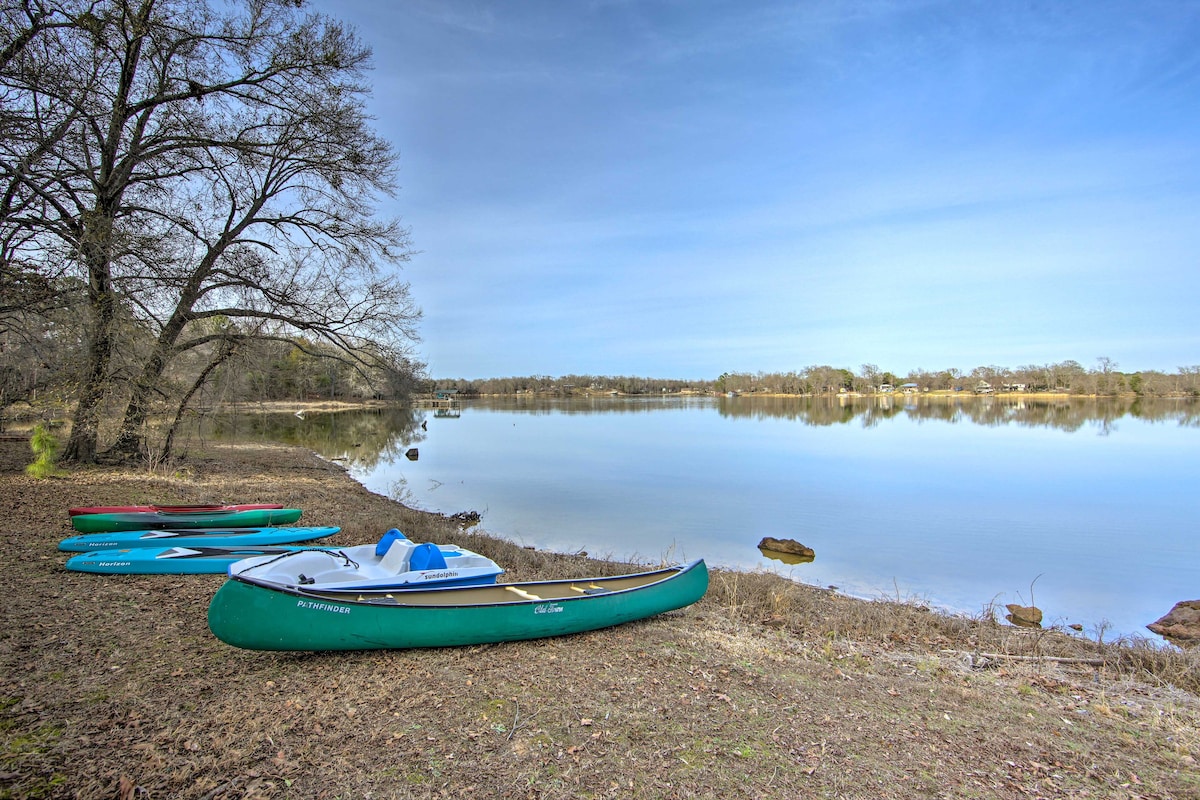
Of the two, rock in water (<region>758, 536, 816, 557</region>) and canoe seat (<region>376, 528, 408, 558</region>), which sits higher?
canoe seat (<region>376, 528, 408, 558</region>)

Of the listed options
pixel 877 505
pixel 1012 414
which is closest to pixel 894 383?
pixel 1012 414

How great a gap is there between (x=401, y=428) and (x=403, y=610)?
41.1m

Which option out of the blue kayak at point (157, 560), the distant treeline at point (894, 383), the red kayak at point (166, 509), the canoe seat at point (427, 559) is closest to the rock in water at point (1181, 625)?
the canoe seat at point (427, 559)

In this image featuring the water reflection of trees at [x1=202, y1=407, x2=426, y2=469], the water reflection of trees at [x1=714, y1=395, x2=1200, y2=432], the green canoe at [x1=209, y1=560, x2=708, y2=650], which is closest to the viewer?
the green canoe at [x1=209, y1=560, x2=708, y2=650]

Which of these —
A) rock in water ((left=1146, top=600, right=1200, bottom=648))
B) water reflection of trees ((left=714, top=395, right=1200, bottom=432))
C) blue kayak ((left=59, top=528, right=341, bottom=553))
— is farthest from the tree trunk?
water reflection of trees ((left=714, top=395, right=1200, bottom=432))

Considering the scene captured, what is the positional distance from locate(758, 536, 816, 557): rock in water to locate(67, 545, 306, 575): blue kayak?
8879 millimetres

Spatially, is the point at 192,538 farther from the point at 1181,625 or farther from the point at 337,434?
the point at 337,434

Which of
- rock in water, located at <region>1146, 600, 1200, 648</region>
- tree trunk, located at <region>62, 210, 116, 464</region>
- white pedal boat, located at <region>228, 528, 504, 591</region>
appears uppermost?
tree trunk, located at <region>62, 210, 116, 464</region>

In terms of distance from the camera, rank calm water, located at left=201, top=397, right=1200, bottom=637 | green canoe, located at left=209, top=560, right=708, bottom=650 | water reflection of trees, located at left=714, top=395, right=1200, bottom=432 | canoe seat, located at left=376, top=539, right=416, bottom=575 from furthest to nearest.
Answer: water reflection of trees, located at left=714, top=395, right=1200, bottom=432
calm water, located at left=201, top=397, right=1200, bottom=637
canoe seat, located at left=376, top=539, right=416, bottom=575
green canoe, located at left=209, top=560, right=708, bottom=650

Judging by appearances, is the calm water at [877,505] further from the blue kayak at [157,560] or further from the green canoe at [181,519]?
the blue kayak at [157,560]

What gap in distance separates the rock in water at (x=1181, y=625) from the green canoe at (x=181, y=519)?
42.6ft

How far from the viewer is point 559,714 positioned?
413 cm

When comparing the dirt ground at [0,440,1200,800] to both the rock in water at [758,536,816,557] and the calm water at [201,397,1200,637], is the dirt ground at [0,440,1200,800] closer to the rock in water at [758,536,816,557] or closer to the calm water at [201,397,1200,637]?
the calm water at [201,397,1200,637]

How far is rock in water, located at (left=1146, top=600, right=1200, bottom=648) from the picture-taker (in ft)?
25.8
